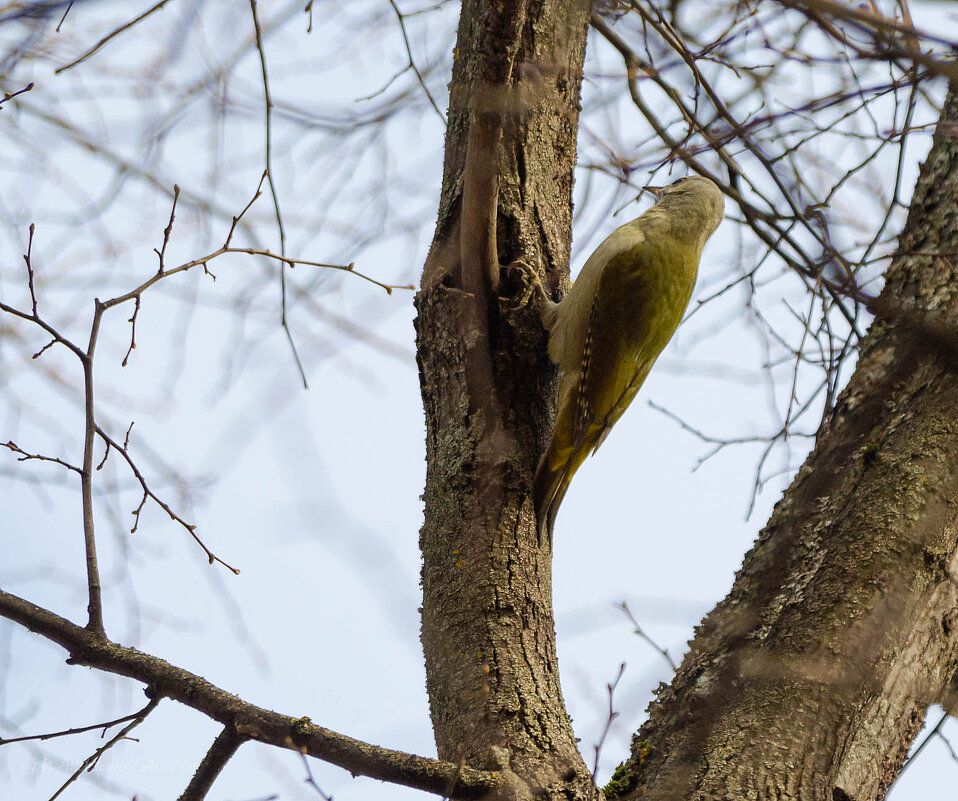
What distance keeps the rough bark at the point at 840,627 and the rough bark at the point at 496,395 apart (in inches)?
15.0

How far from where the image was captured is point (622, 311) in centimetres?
420

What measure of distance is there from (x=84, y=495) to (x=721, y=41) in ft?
9.18

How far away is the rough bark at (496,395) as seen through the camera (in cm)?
234

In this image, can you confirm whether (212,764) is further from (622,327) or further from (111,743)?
(622,327)

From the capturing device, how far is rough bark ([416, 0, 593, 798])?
2342 mm

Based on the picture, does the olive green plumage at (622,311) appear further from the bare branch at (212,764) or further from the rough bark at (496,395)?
the bare branch at (212,764)

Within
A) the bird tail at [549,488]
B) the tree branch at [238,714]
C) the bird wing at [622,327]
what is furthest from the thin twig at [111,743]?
the bird wing at [622,327]

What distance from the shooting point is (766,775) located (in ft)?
7.36

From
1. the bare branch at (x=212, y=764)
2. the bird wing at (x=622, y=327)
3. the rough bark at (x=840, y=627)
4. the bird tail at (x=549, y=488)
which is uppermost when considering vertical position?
A: the bird wing at (x=622, y=327)

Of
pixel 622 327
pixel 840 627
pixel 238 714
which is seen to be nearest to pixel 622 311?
pixel 622 327

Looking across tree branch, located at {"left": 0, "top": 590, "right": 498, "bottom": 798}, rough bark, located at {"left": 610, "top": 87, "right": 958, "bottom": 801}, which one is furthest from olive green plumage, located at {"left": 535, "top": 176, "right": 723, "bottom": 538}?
tree branch, located at {"left": 0, "top": 590, "right": 498, "bottom": 798}

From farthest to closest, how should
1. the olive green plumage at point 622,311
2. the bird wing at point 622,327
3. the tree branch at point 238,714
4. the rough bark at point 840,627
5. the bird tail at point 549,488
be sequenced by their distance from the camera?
the bird wing at point 622,327 → the olive green plumage at point 622,311 → the bird tail at point 549,488 → the rough bark at point 840,627 → the tree branch at point 238,714

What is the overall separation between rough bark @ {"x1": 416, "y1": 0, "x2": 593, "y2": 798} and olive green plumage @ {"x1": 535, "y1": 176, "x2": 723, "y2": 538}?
27 centimetres

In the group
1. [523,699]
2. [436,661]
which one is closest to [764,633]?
[523,699]
